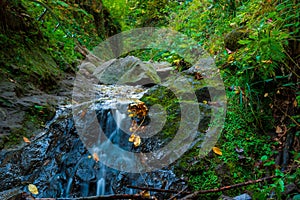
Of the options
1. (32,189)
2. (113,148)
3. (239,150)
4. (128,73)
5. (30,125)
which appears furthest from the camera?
(128,73)

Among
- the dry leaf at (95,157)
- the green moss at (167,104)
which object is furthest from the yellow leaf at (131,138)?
the dry leaf at (95,157)

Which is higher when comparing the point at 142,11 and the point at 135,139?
the point at 142,11

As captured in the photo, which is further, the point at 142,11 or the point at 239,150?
the point at 142,11

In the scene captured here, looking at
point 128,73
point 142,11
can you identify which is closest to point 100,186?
point 128,73

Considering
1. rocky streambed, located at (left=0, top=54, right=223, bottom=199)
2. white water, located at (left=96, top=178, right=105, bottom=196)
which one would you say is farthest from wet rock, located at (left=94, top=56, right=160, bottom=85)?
white water, located at (left=96, top=178, right=105, bottom=196)

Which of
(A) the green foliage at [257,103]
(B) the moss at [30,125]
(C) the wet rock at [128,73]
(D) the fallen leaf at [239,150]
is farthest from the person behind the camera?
(C) the wet rock at [128,73]

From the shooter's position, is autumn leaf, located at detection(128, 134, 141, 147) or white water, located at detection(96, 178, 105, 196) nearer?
white water, located at detection(96, 178, 105, 196)

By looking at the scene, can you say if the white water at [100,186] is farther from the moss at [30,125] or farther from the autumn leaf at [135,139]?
the moss at [30,125]

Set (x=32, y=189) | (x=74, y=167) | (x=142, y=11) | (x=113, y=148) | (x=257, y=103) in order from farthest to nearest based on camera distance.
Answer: (x=142, y=11) < (x=113, y=148) < (x=74, y=167) < (x=32, y=189) < (x=257, y=103)

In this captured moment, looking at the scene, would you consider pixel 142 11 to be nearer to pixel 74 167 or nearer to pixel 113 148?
pixel 113 148

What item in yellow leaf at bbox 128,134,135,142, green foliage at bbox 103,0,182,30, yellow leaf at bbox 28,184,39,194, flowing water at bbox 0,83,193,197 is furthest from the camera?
green foliage at bbox 103,0,182,30

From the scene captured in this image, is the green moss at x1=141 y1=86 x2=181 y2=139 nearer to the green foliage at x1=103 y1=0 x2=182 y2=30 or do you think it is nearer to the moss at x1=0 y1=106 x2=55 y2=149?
the moss at x1=0 y1=106 x2=55 y2=149

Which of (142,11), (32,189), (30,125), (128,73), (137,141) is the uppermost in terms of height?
(142,11)

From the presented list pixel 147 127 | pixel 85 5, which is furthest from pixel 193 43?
pixel 85 5
